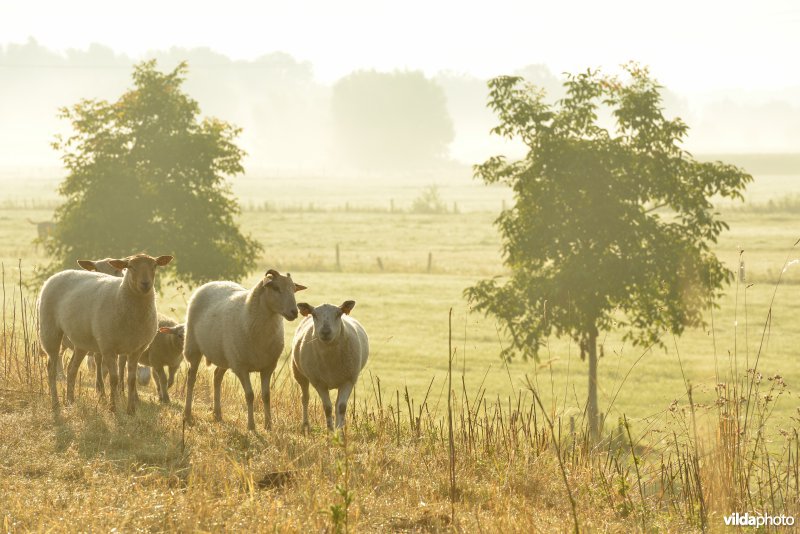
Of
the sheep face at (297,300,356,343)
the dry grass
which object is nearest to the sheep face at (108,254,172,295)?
the dry grass

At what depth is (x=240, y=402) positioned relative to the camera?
14508 mm

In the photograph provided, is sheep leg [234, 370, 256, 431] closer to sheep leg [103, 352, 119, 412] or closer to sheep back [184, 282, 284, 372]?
sheep back [184, 282, 284, 372]

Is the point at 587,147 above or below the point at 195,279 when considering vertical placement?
above

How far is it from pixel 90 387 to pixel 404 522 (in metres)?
8.88

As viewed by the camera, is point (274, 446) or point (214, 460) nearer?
point (214, 460)

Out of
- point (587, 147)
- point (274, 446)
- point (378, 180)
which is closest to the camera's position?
point (274, 446)

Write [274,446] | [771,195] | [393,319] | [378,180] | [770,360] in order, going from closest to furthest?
[274,446], [770,360], [393,319], [771,195], [378,180]

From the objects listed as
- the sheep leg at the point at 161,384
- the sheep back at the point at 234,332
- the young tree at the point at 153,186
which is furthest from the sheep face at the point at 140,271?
the young tree at the point at 153,186

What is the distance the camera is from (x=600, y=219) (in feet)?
65.8

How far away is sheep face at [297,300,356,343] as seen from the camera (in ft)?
36.1

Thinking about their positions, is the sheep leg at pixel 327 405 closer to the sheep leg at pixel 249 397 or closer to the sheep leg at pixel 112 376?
the sheep leg at pixel 249 397

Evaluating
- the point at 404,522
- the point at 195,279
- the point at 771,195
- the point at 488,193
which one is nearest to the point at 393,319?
the point at 195,279

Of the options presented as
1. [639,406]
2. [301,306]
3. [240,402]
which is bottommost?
[639,406]

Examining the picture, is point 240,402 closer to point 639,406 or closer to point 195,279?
point 195,279
